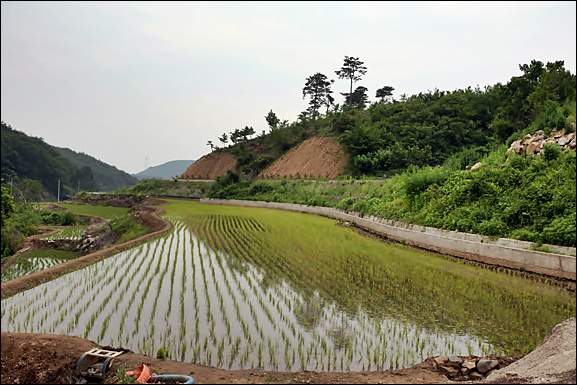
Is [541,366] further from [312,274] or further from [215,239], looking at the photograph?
[215,239]

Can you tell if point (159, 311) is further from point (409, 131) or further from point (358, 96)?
point (358, 96)

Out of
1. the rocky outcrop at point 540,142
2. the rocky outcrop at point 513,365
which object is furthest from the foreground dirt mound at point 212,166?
the rocky outcrop at point 513,365

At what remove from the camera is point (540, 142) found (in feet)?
49.6

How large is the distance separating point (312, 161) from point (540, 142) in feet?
117

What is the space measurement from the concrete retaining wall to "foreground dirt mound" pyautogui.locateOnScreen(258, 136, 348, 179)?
83.9 feet

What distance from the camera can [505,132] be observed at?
78.7 feet

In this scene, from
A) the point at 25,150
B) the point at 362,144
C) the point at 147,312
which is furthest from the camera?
the point at 25,150

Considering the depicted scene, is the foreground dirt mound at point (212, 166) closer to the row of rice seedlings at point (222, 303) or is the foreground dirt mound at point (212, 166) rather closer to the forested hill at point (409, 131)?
the forested hill at point (409, 131)

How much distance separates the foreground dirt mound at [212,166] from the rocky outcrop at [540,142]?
1964 inches

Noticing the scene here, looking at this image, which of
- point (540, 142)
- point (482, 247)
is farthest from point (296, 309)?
point (540, 142)

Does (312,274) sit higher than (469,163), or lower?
lower

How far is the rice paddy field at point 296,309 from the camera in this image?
5738 mm

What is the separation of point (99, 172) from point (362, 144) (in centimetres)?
13357

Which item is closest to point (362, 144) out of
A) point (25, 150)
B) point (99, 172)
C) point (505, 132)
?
point (505, 132)
